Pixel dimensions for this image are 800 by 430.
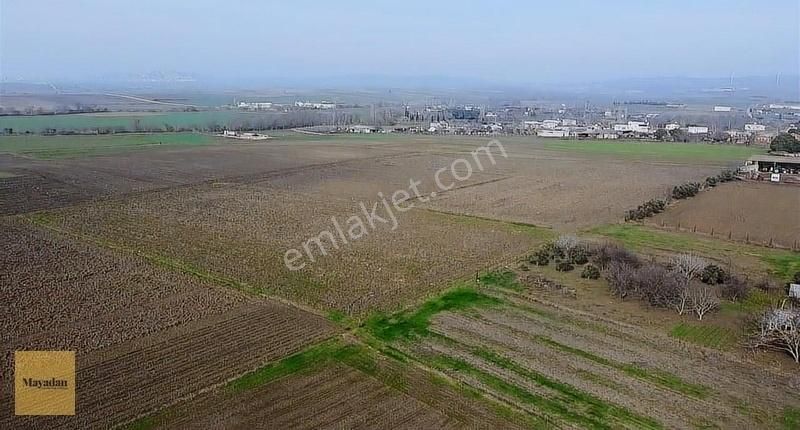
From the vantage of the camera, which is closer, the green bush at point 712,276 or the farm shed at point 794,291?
the farm shed at point 794,291

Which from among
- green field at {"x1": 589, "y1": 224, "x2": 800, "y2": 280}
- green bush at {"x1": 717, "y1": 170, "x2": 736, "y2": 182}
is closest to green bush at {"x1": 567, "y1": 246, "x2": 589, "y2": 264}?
green field at {"x1": 589, "y1": 224, "x2": 800, "y2": 280}

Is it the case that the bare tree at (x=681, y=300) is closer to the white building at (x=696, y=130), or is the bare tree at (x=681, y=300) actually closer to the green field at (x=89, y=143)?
the green field at (x=89, y=143)

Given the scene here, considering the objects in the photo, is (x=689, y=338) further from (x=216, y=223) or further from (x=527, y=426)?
(x=216, y=223)

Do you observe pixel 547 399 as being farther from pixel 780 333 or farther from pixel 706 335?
pixel 780 333

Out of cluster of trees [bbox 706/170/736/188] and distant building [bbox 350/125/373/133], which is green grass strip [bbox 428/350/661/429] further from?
distant building [bbox 350/125/373/133]

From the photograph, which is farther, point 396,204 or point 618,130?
point 618,130

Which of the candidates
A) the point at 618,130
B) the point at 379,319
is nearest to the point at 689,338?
the point at 379,319

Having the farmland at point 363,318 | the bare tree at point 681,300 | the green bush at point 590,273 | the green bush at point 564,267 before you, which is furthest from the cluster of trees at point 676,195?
the bare tree at point 681,300
